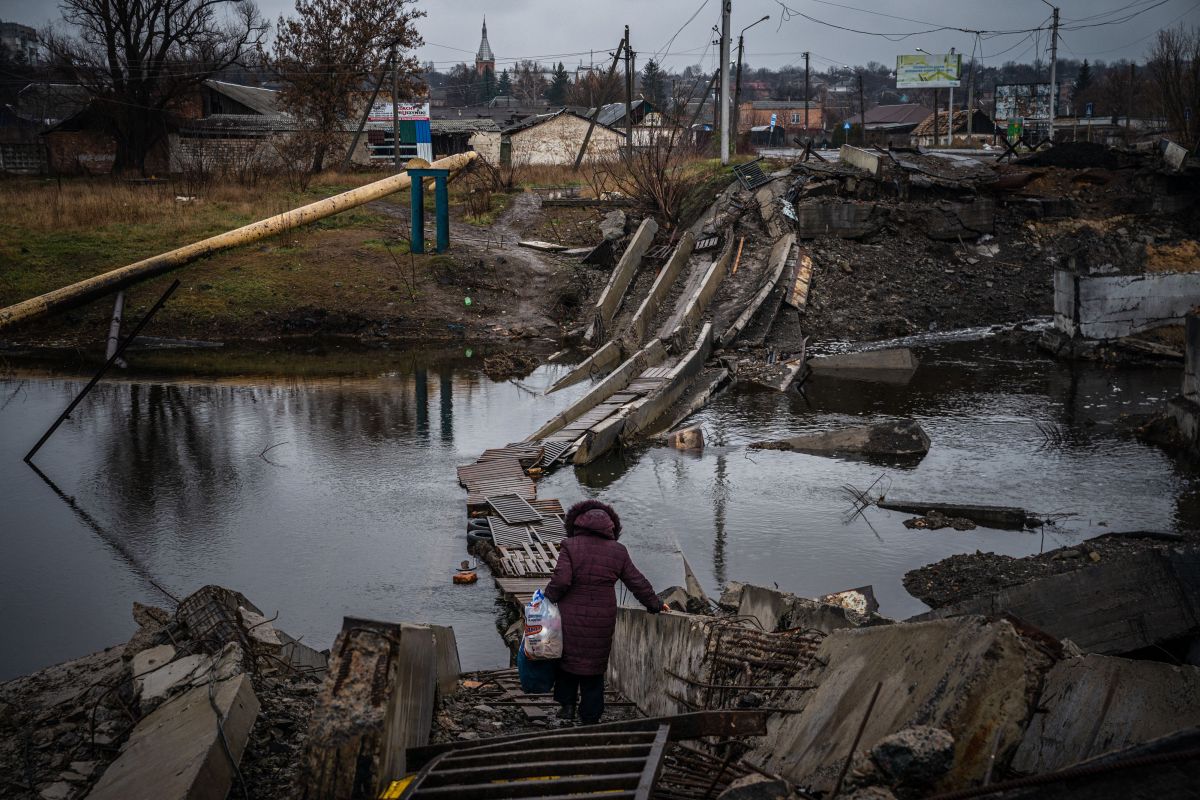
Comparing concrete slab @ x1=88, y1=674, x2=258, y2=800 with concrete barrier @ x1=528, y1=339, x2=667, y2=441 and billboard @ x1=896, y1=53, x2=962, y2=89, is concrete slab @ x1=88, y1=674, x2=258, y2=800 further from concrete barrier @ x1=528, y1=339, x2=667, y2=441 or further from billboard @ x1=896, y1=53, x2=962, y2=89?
billboard @ x1=896, y1=53, x2=962, y2=89

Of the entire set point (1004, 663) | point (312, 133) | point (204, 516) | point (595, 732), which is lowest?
point (204, 516)

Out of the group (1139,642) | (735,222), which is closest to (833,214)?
(735,222)

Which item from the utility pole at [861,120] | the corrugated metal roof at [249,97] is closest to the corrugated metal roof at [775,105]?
the utility pole at [861,120]

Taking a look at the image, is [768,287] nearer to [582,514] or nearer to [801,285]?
[801,285]

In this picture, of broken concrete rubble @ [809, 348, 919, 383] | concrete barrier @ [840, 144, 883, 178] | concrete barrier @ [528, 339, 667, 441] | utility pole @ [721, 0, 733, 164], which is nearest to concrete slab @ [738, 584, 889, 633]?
concrete barrier @ [528, 339, 667, 441]

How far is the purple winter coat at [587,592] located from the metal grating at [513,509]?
4819 mm

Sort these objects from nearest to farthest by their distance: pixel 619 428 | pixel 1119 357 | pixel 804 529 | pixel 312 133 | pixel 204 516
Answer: pixel 804 529 < pixel 204 516 < pixel 619 428 < pixel 1119 357 < pixel 312 133

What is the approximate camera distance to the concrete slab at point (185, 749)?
12.4ft

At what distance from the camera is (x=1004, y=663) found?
3.22 meters

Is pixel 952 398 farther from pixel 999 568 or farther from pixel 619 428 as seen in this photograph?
pixel 999 568

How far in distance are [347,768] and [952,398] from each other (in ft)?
43.1

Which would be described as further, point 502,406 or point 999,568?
point 502,406

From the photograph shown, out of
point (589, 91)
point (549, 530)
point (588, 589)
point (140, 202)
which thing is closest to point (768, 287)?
point (549, 530)

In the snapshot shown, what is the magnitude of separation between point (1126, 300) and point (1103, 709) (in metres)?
15.2
